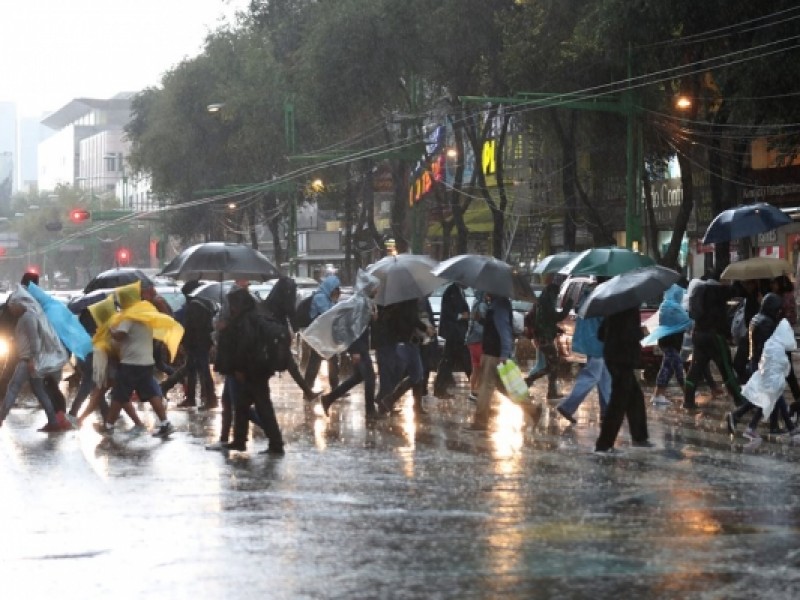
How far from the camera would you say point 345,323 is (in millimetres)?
19797

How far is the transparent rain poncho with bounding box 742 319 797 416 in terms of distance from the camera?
15812mm

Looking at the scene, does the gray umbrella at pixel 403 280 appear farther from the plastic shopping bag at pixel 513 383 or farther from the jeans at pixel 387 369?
the plastic shopping bag at pixel 513 383

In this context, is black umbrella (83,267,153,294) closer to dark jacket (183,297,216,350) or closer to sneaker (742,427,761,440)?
dark jacket (183,297,216,350)

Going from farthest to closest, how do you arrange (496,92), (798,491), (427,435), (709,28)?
(496,92) → (709,28) → (427,435) → (798,491)

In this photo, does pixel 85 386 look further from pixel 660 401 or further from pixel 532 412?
pixel 660 401

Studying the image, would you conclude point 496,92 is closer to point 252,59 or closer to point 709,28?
point 709,28

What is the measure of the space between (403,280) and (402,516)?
28.3 ft

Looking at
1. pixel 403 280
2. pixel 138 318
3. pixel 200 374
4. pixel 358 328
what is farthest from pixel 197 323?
pixel 138 318

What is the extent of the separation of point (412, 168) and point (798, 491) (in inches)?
1851

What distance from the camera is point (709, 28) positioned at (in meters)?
33.2

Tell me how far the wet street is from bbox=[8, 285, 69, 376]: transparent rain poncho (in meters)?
0.75

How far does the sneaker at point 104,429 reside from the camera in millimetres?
17442

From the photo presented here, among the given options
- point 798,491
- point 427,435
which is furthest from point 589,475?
point 427,435

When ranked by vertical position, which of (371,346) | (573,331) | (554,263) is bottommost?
(371,346)
